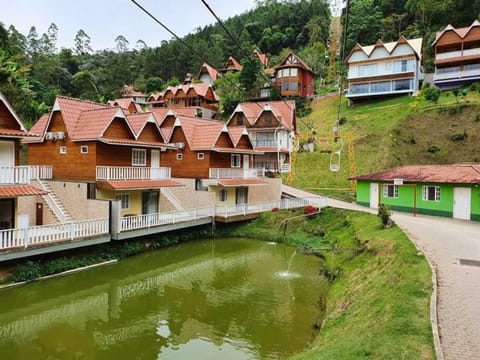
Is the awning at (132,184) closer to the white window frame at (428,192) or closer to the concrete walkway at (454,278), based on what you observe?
the concrete walkway at (454,278)

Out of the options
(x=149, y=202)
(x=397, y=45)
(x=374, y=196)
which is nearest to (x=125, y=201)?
(x=149, y=202)

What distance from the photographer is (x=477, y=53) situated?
43.4 m

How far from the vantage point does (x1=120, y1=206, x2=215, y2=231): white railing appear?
17922 mm

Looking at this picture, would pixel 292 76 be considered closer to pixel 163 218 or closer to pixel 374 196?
pixel 374 196

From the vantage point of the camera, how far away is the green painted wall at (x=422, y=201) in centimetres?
2095

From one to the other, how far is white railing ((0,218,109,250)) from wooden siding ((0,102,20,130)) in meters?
4.39

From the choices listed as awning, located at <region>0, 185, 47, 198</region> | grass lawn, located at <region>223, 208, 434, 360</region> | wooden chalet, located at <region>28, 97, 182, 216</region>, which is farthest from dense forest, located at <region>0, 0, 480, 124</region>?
grass lawn, located at <region>223, 208, 434, 360</region>

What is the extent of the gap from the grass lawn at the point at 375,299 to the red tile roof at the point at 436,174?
5014 millimetres

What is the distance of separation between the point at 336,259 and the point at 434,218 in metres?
8.90

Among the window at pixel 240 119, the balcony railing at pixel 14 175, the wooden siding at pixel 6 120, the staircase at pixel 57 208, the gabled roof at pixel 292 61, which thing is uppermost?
the gabled roof at pixel 292 61

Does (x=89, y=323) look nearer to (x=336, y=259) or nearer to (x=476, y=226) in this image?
(x=336, y=259)

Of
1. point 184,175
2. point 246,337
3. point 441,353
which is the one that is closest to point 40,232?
point 246,337

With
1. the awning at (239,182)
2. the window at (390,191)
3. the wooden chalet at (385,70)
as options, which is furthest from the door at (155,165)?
the wooden chalet at (385,70)

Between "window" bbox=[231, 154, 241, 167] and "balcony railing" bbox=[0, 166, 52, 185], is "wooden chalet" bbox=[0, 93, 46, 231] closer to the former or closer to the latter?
"balcony railing" bbox=[0, 166, 52, 185]
